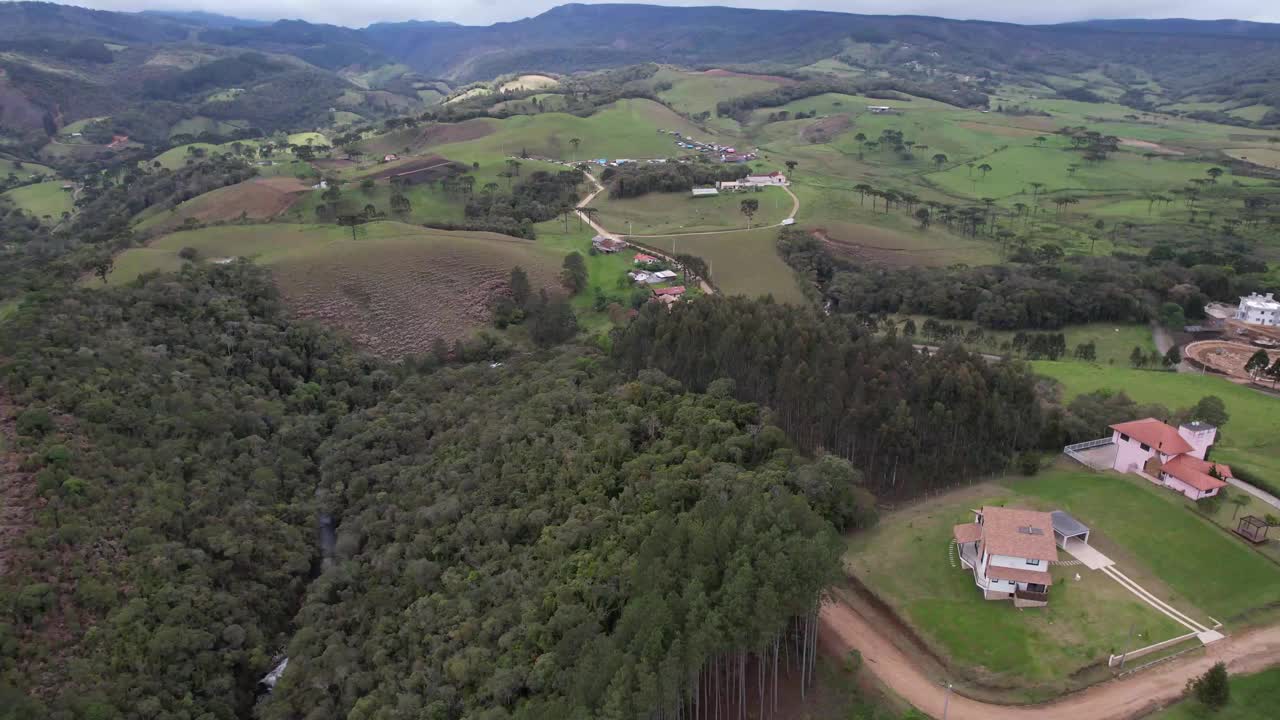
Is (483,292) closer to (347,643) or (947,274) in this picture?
(347,643)

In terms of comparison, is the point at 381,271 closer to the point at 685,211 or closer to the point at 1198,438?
the point at 685,211

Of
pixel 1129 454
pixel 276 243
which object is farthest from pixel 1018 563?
pixel 276 243

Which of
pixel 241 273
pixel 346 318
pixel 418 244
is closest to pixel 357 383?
pixel 346 318

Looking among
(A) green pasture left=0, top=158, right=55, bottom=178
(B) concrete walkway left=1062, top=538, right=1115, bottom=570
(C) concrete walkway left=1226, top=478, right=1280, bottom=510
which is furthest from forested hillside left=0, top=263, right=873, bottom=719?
(A) green pasture left=0, top=158, right=55, bottom=178

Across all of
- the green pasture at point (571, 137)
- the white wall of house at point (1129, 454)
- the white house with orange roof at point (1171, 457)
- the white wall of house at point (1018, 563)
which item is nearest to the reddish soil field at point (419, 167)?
the green pasture at point (571, 137)

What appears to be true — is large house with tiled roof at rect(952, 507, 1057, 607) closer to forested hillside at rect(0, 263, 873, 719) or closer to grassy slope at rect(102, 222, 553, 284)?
forested hillside at rect(0, 263, 873, 719)
